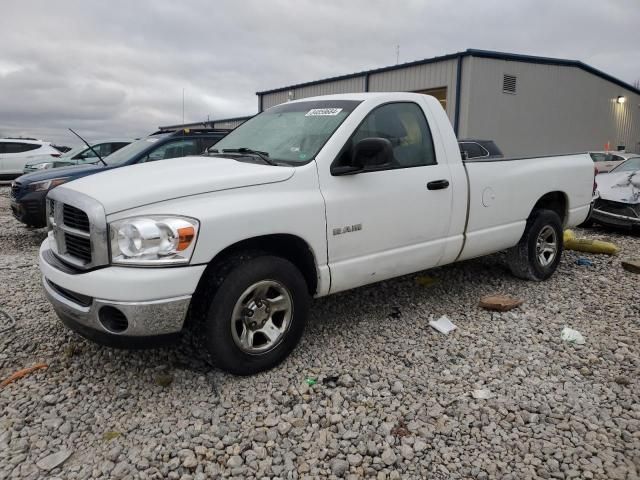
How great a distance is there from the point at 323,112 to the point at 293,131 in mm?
285

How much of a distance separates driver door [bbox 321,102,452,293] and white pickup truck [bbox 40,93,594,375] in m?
0.01

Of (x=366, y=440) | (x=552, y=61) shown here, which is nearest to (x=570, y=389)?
(x=366, y=440)

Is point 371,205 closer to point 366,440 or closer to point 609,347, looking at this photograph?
point 366,440

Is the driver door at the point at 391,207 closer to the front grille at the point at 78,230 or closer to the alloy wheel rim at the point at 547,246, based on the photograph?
the front grille at the point at 78,230

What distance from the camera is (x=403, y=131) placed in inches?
158

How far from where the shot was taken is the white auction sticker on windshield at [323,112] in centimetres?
377

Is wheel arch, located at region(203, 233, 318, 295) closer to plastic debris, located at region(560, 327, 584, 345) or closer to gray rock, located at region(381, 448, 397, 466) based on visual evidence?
gray rock, located at region(381, 448, 397, 466)

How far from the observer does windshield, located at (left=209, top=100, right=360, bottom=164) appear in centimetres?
355

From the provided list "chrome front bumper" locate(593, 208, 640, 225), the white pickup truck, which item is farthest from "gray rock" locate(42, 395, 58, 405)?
"chrome front bumper" locate(593, 208, 640, 225)

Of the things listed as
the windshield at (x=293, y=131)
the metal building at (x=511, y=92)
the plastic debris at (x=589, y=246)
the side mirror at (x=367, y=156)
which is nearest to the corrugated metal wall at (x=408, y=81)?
the metal building at (x=511, y=92)

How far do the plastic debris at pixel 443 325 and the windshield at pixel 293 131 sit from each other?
1798mm

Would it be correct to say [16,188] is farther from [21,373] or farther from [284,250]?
[284,250]

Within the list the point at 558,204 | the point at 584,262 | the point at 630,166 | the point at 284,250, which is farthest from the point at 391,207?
the point at 630,166

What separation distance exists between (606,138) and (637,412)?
23.6 metres
